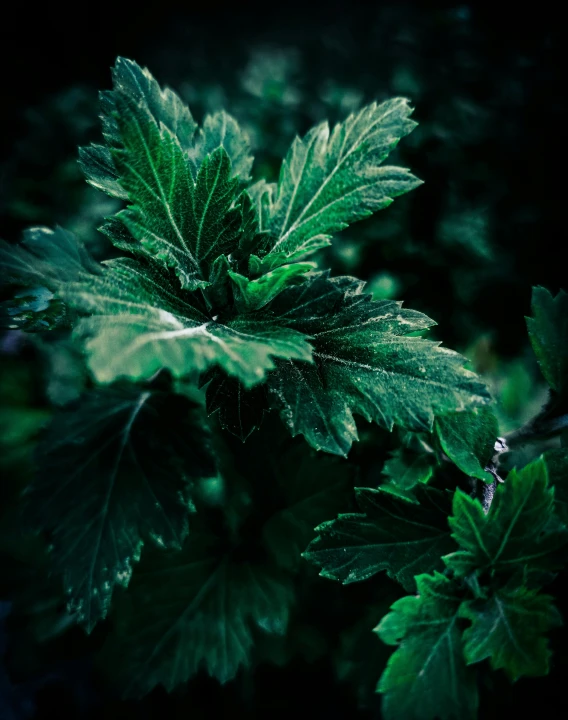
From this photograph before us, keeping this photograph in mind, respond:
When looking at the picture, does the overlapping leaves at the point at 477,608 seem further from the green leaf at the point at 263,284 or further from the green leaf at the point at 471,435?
the green leaf at the point at 263,284

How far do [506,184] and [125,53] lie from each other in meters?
1.57

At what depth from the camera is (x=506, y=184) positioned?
3.91ft

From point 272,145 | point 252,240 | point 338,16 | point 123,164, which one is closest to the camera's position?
point 123,164

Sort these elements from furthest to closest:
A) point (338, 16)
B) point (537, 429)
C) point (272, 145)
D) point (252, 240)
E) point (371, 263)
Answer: point (338, 16) → point (272, 145) → point (371, 263) → point (537, 429) → point (252, 240)

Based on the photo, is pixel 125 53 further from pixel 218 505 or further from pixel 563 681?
pixel 563 681

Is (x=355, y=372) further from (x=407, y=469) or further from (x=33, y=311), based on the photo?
(x=33, y=311)

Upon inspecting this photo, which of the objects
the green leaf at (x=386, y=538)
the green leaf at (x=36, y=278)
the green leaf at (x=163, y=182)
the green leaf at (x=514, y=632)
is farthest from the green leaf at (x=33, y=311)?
the green leaf at (x=514, y=632)

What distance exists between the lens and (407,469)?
660 mm

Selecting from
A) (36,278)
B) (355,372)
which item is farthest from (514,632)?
(36,278)

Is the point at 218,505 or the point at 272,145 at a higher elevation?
the point at 272,145

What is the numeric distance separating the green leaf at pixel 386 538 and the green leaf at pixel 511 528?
67 mm

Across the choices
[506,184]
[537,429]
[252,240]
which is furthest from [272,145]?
[537,429]

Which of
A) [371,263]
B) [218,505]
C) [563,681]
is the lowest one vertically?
[563,681]

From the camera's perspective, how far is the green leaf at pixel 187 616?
77cm
